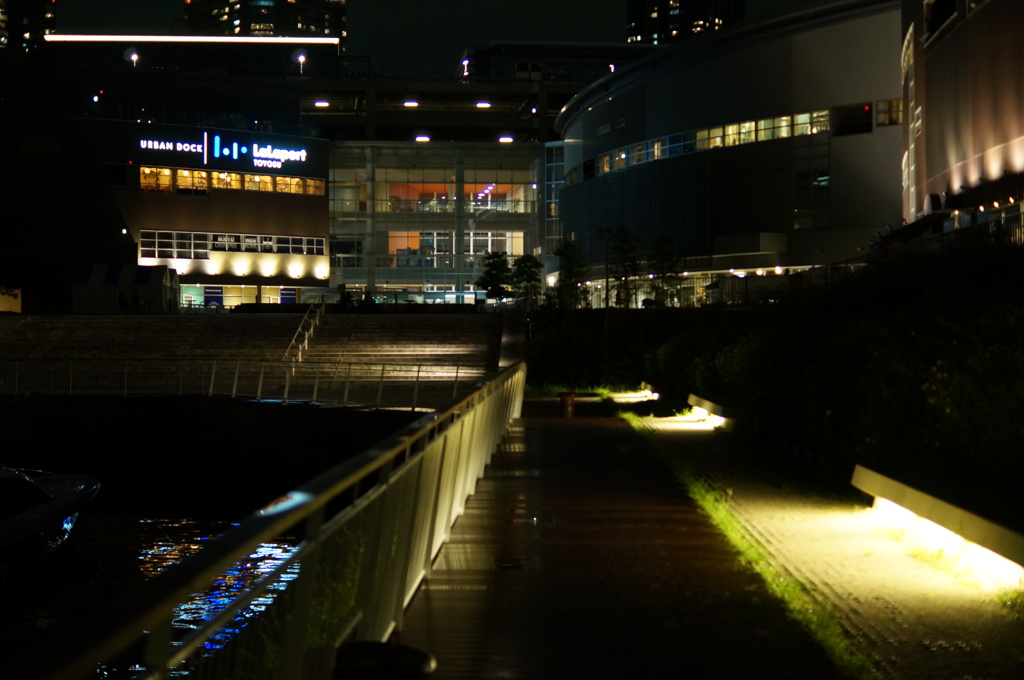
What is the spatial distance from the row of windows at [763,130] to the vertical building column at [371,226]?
77.9ft

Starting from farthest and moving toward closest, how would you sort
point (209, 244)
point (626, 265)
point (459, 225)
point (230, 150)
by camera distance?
point (459, 225) → point (209, 244) → point (230, 150) → point (626, 265)

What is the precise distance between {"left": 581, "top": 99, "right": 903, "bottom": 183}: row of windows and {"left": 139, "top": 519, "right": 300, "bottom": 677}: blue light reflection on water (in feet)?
169

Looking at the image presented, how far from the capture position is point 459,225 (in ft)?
318

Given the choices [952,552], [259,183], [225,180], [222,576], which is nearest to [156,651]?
[222,576]

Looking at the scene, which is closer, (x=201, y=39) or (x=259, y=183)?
(x=259, y=183)

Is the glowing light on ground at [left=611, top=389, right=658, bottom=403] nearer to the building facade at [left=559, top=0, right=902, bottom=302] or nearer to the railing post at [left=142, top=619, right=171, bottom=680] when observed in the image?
the building facade at [left=559, top=0, right=902, bottom=302]

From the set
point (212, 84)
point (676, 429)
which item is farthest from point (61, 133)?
point (676, 429)

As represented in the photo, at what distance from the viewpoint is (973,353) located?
1145 centimetres

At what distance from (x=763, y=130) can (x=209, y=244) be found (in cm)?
3867

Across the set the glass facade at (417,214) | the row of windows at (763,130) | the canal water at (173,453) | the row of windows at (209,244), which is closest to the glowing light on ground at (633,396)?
the canal water at (173,453)

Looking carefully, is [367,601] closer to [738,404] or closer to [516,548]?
[516,548]

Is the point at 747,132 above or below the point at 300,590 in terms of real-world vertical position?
above

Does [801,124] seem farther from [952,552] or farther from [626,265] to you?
[952,552]

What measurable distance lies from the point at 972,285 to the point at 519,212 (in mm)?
86217
